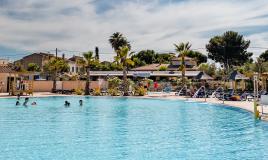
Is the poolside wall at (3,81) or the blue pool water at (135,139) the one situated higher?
the poolside wall at (3,81)

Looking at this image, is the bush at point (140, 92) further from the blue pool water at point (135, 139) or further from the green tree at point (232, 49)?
the green tree at point (232, 49)

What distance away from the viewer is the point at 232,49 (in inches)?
2943

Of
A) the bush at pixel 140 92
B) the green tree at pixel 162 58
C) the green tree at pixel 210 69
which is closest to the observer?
the bush at pixel 140 92

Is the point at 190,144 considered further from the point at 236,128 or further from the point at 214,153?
the point at 236,128

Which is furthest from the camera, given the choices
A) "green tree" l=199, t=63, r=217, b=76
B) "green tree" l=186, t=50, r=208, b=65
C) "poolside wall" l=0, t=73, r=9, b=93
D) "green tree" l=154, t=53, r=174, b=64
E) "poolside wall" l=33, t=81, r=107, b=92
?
"green tree" l=154, t=53, r=174, b=64

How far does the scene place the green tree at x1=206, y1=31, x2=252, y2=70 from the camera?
74.8m

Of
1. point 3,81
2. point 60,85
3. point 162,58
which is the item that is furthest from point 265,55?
point 3,81

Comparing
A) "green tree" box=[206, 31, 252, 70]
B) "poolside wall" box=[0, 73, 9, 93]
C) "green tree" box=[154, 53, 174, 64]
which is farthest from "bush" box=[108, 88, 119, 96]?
"green tree" box=[154, 53, 174, 64]

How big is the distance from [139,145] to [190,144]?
66.4 inches

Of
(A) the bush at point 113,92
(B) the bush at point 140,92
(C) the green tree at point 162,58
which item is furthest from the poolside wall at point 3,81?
(C) the green tree at point 162,58

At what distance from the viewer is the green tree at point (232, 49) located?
74.8 metres

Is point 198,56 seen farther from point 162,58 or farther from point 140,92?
point 140,92

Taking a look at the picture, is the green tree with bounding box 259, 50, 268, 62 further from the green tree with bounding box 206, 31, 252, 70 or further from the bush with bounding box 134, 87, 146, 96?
the bush with bounding box 134, 87, 146, 96

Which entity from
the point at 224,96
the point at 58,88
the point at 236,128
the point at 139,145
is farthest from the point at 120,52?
the point at 139,145
